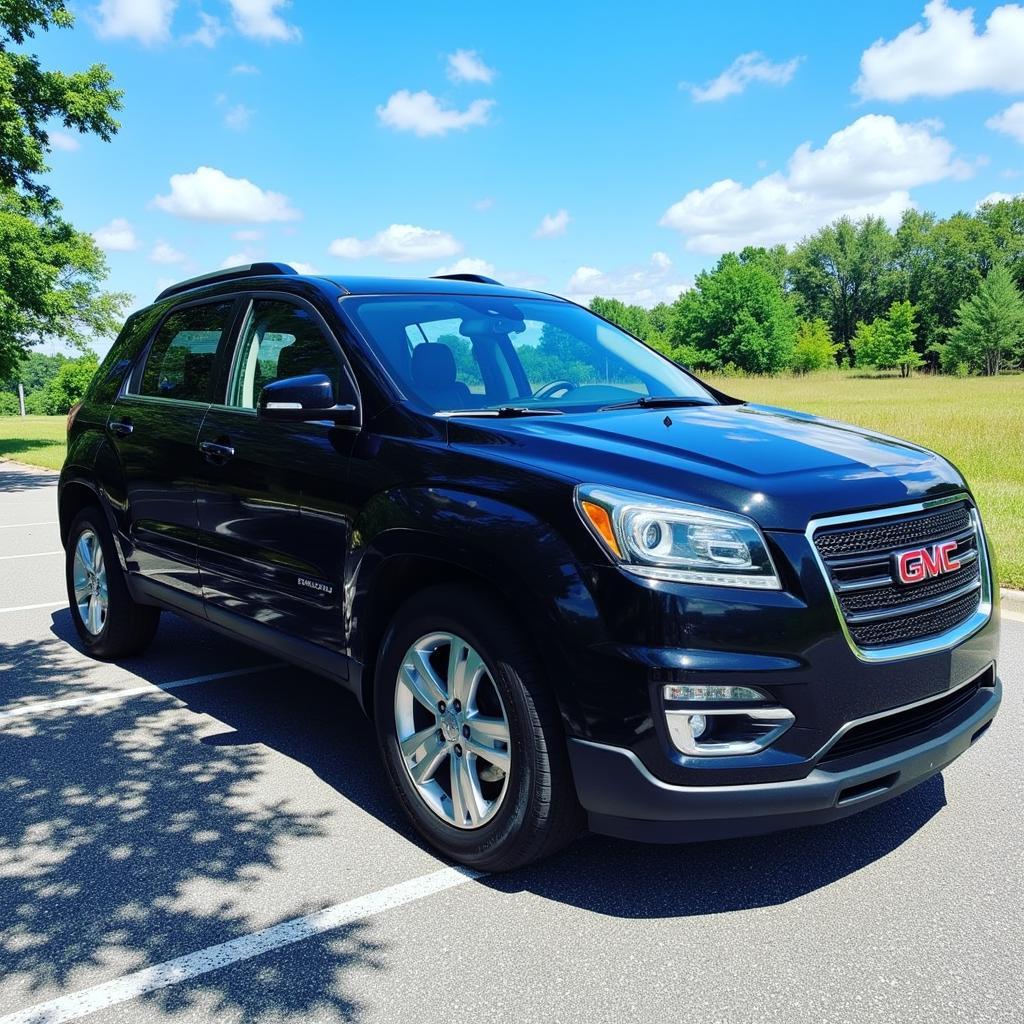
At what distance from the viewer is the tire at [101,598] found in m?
5.43

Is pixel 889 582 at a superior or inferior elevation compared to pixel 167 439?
inferior

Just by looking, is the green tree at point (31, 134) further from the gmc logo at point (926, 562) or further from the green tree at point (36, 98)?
the gmc logo at point (926, 562)

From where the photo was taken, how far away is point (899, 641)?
2.80m

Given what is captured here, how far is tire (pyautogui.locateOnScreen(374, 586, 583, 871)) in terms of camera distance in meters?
2.82

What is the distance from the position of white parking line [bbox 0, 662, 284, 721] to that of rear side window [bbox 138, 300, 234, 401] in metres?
1.54

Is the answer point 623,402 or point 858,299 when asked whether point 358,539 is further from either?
point 858,299

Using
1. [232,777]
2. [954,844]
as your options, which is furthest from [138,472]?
[954,844]

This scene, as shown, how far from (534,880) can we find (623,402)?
6.01ft

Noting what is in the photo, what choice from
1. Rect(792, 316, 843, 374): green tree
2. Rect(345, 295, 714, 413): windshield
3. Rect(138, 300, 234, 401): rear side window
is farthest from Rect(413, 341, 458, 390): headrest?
Rect(792, 316, 843, 374): green tree

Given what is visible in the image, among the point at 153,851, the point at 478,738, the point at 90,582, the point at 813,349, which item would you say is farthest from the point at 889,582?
the point at 813,349

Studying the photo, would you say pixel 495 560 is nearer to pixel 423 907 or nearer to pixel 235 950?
pixel 423 907

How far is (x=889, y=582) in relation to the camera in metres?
2.79

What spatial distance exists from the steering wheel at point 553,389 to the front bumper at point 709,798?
1.66m

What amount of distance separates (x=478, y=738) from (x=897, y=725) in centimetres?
125
